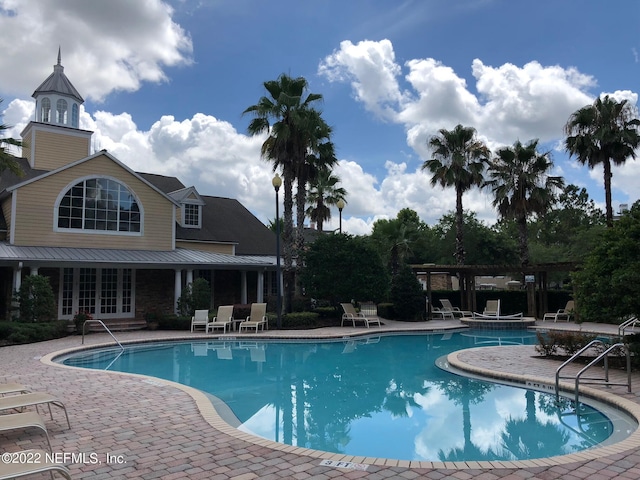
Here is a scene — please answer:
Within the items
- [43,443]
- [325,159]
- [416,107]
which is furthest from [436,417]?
[325,159]

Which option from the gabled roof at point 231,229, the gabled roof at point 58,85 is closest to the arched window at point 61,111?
the gabled roof at point 58,85

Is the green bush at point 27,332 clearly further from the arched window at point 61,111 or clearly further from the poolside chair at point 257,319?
the arched window at point 61,111

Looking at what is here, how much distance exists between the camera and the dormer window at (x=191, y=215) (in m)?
26.7

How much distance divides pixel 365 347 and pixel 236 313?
688 cm

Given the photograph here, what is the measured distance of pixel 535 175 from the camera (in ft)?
89.4

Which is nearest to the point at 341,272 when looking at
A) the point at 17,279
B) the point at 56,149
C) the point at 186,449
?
the point at 17,279

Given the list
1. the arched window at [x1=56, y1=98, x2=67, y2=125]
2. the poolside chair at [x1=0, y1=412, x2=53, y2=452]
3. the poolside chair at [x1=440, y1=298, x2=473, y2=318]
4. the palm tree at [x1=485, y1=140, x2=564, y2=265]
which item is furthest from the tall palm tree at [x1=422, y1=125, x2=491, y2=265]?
the poolside chair at [x1=0, y1=412, x2=53, y2=452]

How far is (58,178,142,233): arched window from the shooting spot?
833 inches

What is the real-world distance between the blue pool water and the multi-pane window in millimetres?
11355

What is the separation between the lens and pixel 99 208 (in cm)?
2189

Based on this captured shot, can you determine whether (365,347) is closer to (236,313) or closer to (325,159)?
(236,313)

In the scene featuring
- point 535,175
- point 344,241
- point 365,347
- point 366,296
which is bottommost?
point 365,347

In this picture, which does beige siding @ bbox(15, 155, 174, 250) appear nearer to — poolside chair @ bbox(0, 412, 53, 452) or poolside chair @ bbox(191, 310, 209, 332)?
poolside chair @ bbox(191, 310, 209, 332)

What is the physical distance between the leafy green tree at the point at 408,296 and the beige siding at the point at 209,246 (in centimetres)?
921
